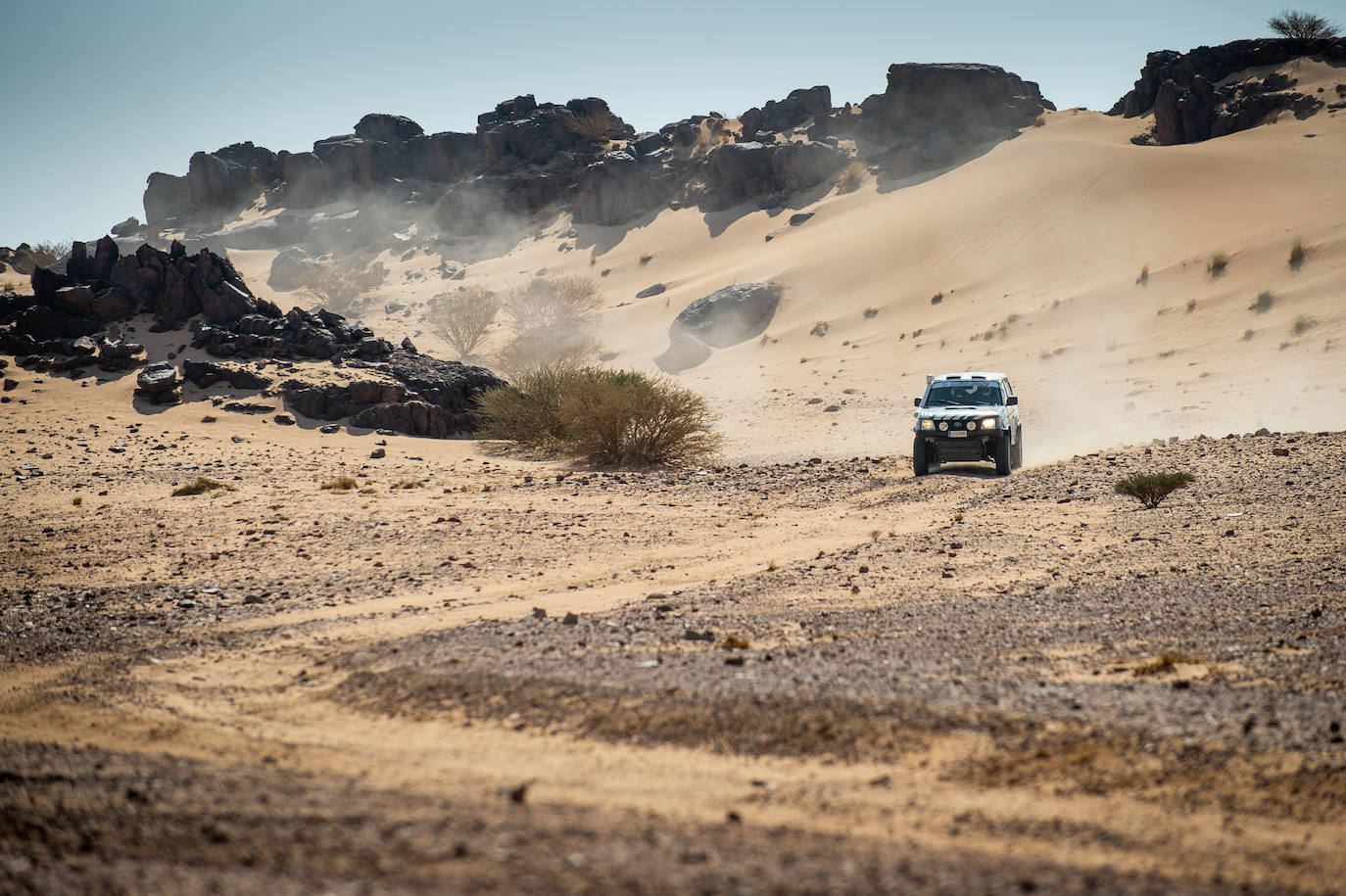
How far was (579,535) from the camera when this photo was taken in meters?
10.6

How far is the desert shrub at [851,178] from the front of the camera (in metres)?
59.6

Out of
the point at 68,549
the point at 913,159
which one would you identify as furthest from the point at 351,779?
the point at 913,159

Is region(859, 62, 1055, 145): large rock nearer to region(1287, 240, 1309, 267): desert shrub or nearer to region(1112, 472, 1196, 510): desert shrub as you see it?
region(1287, 240, 1309, 267): desert shrub

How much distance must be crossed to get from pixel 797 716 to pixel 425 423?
20.7 m

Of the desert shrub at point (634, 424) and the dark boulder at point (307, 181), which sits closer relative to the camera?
the desert shrub at point (634, 424)

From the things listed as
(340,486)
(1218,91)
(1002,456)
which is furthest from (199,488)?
(1218,91)

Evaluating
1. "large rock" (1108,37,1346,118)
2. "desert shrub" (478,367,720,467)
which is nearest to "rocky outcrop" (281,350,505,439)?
"desert shrub" (478,367,720,467)

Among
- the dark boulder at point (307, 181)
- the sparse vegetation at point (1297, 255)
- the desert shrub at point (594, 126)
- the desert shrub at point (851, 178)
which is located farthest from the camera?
the dark boulder at point (307, 181)

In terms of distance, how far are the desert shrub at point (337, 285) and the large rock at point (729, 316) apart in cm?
2771

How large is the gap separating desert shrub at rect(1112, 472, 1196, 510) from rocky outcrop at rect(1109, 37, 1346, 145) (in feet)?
162

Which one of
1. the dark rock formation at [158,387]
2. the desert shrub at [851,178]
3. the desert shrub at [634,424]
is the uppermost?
the desert shrub at [851,178]

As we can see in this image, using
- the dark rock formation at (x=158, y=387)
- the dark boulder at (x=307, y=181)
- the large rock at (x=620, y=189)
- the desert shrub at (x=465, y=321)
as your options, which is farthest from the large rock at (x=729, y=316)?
the dark boulder at (x=307, y=181)

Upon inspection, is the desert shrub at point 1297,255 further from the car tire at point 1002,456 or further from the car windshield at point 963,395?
the car tire at point 1002,456

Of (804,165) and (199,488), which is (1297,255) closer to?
(199,488)
